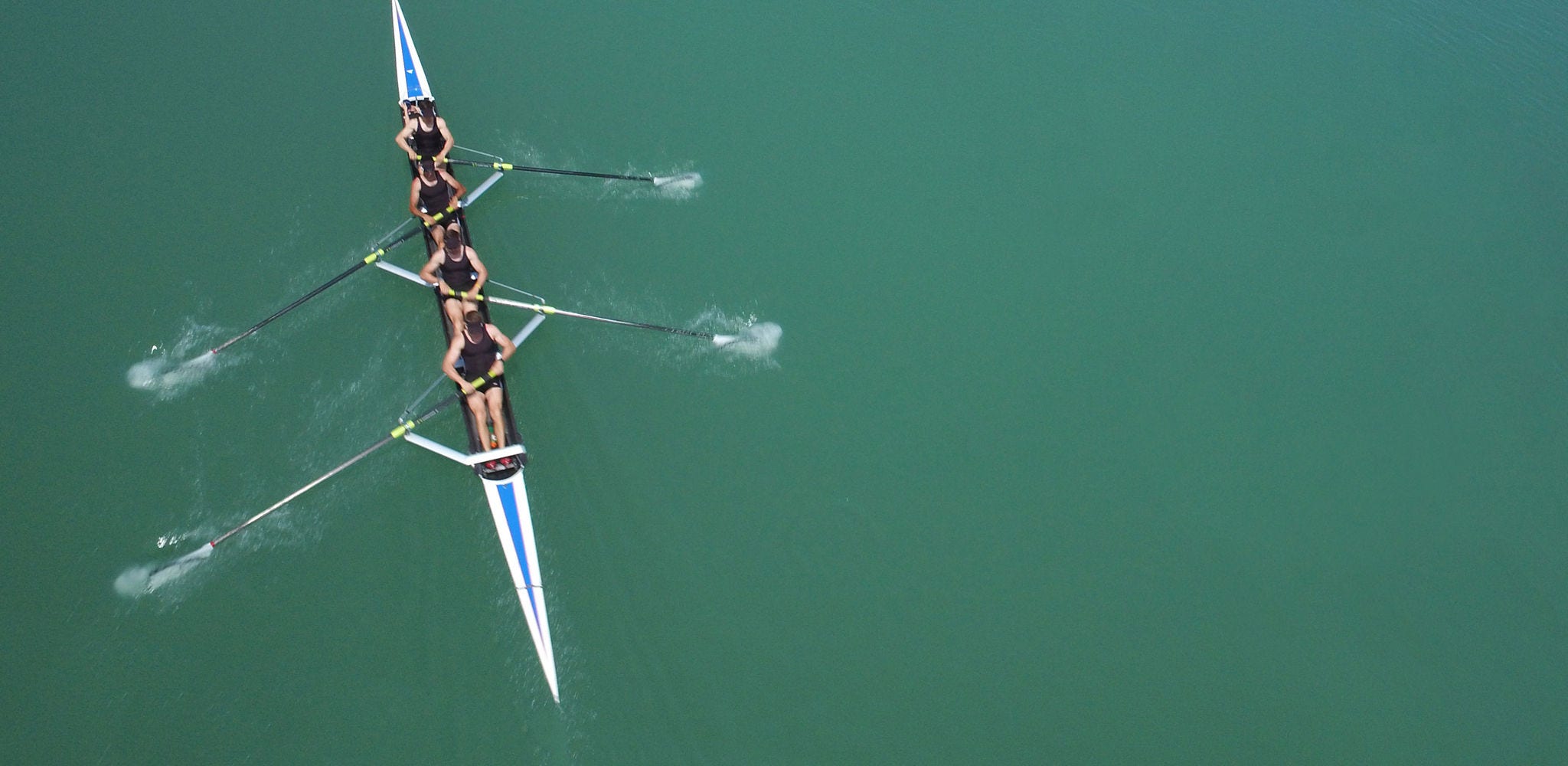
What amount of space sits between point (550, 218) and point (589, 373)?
74.4 inches

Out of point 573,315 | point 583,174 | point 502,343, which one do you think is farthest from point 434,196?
point 502,343

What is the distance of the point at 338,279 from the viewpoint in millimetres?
7812

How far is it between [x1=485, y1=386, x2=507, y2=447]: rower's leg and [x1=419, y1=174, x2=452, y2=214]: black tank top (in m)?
2.16

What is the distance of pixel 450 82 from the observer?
977cm

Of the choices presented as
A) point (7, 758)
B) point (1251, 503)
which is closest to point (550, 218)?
point (7, 758)

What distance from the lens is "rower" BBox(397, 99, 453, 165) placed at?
842 centimetres

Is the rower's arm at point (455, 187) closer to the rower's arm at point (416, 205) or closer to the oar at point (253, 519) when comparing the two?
the rower's arm at point (416, 205)

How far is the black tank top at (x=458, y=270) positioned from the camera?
749cm

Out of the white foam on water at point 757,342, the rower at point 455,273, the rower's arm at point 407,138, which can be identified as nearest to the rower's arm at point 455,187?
the rower's arm at point 407,138

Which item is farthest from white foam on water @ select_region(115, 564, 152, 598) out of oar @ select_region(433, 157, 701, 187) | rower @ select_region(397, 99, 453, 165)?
oar @ select_region(433, 157, 701, 187)

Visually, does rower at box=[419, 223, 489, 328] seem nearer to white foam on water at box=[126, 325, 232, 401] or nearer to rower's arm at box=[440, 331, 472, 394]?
rower's arm at box=[440, 331, 472, 394]

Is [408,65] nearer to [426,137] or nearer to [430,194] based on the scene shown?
[426,137]

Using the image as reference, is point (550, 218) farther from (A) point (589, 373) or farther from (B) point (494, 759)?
(B) point (494, 759)

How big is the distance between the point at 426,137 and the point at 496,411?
3.07 metres
